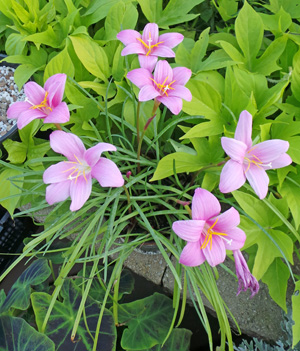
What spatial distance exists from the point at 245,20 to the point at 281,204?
1.50 feet

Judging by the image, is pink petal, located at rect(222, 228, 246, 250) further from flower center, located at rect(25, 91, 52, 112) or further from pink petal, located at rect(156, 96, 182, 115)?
flower center, located at rect(25, 91, 52, 112)

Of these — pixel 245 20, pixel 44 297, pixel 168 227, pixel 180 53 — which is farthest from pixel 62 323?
pixel 245 20

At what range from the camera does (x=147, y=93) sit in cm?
62

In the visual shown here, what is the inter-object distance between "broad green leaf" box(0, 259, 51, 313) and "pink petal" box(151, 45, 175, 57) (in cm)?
58

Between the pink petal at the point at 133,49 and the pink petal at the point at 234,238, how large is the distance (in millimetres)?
387

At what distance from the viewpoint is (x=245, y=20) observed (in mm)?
896

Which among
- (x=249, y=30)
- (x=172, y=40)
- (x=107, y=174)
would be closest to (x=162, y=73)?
(x=172, y=40)

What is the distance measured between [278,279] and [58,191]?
568 mm

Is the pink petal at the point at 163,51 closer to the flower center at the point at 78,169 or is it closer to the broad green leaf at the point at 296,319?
the flower center at the point at 78,169

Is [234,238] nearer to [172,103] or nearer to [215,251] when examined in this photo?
[215,251]

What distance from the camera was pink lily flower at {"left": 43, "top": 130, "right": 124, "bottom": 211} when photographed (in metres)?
0.58

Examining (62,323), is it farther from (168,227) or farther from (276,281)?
(276,281)

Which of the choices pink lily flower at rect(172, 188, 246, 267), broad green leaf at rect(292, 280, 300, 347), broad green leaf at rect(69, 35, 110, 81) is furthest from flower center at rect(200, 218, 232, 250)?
broad green leaf at rect(69, 35, 110, 81)

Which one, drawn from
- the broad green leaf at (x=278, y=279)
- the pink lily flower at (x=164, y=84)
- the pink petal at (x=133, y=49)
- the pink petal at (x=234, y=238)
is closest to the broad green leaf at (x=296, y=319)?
the broad green leaf at (x=278, y=279)
